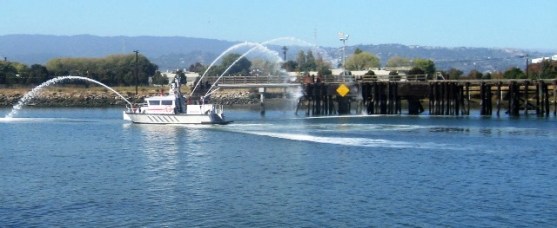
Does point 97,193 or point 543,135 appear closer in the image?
point 97,193

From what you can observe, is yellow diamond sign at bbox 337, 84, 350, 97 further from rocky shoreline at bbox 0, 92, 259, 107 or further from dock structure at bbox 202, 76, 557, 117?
rocky shoreline at bbox 0, 92, 259, 107

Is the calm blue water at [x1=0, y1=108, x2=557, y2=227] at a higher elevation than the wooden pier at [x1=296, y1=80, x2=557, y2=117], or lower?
lower

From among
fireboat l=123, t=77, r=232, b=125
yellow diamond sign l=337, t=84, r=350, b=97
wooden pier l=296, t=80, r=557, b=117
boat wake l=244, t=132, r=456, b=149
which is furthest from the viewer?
yellow diamond sign l=337, t=84, r=350, b=97

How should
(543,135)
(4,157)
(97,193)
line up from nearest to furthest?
1. (97,193)
2. (4,157)
3. (543,135)

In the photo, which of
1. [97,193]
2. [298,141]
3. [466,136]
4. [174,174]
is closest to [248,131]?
[298,141]

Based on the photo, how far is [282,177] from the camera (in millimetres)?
51500

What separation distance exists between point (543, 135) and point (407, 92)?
34.7 m

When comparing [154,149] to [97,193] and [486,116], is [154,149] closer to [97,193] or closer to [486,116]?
[97,193]

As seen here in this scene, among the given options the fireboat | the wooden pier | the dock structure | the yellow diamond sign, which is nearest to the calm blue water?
the fireboat

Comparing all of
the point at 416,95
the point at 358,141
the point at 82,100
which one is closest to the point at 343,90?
the point at 416,95

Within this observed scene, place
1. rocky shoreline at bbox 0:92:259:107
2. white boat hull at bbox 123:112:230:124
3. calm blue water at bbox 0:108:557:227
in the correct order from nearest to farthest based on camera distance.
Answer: calm blue water at bbox 0:108:557:227 → white boat hull at bbox 123:112:230:124 → rocky shoreline at bbox 0:92:259:107

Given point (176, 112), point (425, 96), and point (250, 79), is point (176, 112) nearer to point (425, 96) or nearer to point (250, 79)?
point (425, 96)

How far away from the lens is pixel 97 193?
148 ft

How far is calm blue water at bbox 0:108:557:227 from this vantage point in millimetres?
39281
